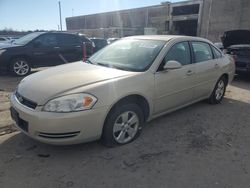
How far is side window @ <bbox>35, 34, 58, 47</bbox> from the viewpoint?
920 centimetres

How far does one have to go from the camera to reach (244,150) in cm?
381

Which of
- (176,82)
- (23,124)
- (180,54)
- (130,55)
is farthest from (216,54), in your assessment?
(23,124)

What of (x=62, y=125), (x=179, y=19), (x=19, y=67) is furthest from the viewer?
(x=179, y=19)

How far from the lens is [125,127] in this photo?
3.77m

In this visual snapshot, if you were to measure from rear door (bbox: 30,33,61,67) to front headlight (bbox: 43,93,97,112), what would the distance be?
6416 mm

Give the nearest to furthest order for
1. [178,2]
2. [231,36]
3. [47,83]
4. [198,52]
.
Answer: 1. [47,83]
2. [198,52]
3. [231,36]
4. [178,2]

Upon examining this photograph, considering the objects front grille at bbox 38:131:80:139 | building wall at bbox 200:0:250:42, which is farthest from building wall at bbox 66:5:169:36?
front grille at bbox 38:131:80:139

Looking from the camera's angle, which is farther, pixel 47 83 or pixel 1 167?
pixel 47 83

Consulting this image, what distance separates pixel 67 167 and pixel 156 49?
2.31 metres

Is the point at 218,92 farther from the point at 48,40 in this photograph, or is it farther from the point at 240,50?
the point at 48,40

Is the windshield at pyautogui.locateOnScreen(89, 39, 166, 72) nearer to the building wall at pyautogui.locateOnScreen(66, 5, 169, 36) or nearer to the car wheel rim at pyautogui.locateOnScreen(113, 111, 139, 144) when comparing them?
the car wheel rim at pyautogui.locateOnScreen(113, 111, 139, 144)

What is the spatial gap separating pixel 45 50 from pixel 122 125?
6501 millimetres

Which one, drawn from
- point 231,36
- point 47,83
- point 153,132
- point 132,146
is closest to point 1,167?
point 47,83

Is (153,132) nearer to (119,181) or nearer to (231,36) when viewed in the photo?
(119,181)
